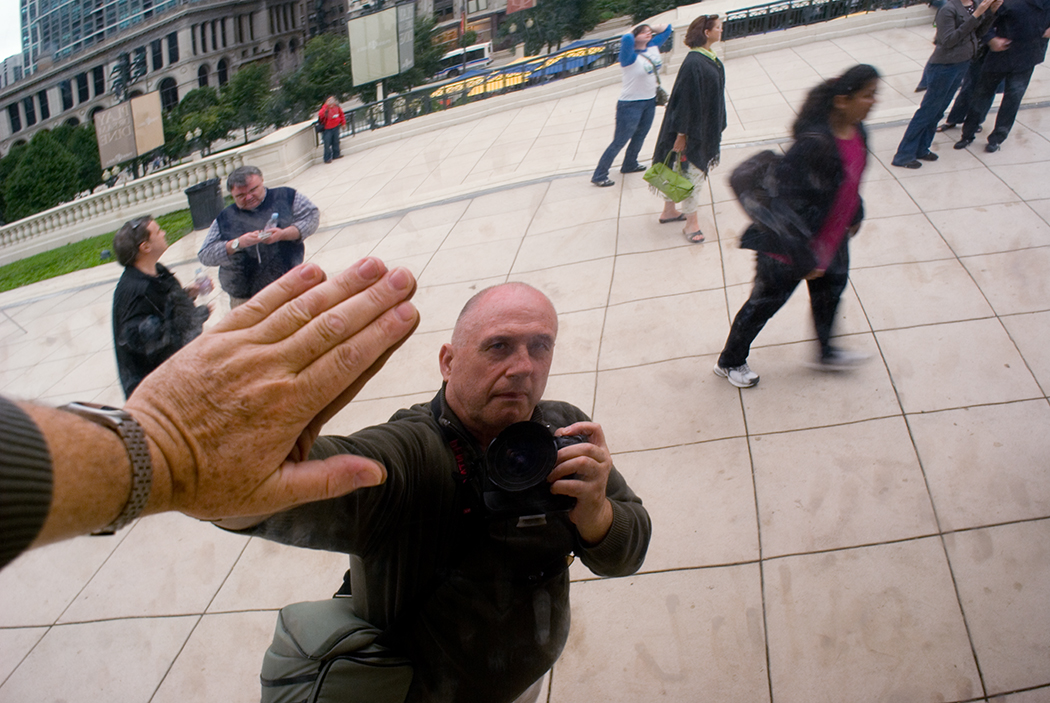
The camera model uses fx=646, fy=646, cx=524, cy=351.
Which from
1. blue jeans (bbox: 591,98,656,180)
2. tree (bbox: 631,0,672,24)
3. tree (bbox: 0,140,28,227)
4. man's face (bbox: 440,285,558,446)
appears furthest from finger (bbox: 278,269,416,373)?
blue jeans (bbox: 591,98,656,180)

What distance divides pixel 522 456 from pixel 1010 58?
4.89m

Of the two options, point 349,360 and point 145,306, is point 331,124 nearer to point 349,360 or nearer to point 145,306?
point 145,306

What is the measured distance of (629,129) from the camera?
4.76 m

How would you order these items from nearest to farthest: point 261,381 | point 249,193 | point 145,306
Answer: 1. point 261,381
2. point 145,306
3. point 249,193

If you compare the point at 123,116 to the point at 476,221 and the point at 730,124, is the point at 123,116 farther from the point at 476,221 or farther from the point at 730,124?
the point at 730,124

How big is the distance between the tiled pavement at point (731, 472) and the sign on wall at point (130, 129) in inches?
24.4

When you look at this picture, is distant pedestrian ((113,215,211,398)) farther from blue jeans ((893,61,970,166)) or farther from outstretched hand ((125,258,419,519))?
blue jeans ((893,61,970,166))

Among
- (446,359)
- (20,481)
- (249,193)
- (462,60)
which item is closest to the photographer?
(20,481)

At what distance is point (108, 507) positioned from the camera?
1.50 feet

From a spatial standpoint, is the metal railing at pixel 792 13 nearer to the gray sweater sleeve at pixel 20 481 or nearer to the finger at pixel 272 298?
the finger at pixel 272 298

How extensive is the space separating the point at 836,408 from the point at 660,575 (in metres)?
1.06

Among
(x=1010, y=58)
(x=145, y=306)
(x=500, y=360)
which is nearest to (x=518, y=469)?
(x=500, y=360)

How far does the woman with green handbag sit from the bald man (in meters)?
2.76

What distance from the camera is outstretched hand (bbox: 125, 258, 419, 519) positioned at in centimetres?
54
